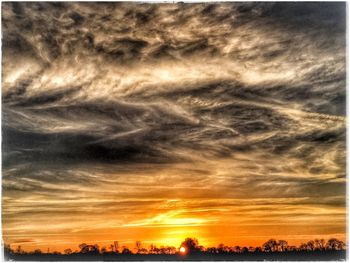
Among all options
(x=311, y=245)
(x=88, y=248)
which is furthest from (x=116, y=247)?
(x=311, y=245)

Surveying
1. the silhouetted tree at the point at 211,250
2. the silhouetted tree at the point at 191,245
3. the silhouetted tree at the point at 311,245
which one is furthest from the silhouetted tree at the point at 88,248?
the silhouetted tree at the point at 311,245

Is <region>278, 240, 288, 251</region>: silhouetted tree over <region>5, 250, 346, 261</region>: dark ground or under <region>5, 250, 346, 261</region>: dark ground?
over

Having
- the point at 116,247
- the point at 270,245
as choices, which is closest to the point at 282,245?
the point at 270,245

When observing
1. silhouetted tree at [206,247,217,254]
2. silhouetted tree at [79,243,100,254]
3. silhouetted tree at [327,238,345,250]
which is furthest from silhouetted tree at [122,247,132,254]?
silhouetted tree at [327,238,345,250]

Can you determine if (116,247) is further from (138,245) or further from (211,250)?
(211,250)

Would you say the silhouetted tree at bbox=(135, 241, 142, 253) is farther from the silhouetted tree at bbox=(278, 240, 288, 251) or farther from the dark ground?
the silhouetted tree at bbox=(278, 240, 288, 251)

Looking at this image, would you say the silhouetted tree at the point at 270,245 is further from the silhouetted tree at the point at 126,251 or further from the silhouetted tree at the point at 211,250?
the silhouetted tree at the point at 126,251

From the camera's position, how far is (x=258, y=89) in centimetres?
338

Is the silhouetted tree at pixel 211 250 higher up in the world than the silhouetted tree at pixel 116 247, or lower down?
lower down

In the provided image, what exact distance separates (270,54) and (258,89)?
0.84ft

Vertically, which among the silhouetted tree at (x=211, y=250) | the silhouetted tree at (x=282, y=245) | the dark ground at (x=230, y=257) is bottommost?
the dark ground at (x=230, y=257)

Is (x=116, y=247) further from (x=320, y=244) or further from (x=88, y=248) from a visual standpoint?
(x=320, y=244)

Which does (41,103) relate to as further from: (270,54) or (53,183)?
(270,54)

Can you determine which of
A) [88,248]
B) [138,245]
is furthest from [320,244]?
[88,248]
